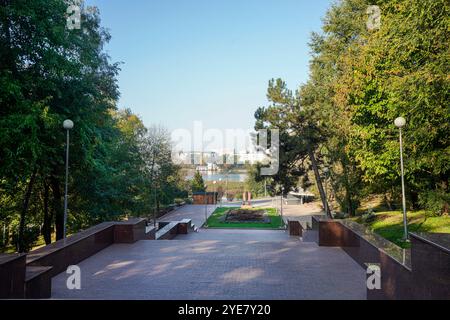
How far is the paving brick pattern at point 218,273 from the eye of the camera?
735 centimetres

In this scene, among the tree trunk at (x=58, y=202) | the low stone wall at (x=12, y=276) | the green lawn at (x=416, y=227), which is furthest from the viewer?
the tree trunk at (x=58, y=202)

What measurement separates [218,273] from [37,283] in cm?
388

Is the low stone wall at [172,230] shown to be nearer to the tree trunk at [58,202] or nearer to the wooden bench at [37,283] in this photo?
the tree trunk at [58,202]

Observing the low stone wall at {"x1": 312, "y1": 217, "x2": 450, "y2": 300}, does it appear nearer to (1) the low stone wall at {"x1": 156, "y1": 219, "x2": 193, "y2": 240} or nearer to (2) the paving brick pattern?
(2) the paving brick pattern

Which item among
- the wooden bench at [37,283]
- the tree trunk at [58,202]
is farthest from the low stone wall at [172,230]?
the wooden bench at [37,283]

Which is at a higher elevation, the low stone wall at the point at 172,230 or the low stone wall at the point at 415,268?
the low stone wall at the point at 415,268

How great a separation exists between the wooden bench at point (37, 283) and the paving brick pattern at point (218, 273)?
335mm

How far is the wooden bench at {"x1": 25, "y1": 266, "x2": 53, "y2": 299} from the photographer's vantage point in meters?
6.49

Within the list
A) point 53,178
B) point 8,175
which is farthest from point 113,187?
point 8,175

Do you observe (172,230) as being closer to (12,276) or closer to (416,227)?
(416,227)

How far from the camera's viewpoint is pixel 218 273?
881 cm

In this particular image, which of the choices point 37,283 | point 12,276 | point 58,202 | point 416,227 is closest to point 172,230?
point 58,202

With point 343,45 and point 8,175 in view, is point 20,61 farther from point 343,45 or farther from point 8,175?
point 343,45
